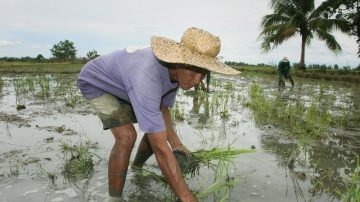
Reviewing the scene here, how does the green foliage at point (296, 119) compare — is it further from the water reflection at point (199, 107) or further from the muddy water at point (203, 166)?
the water reflection at point (199, 107)

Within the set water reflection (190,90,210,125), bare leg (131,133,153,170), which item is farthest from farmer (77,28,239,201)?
water reflection (190,90,210,125)

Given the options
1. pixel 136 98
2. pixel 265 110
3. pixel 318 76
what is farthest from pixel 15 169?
pixel 318 76

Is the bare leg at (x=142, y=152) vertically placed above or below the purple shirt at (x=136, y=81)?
below

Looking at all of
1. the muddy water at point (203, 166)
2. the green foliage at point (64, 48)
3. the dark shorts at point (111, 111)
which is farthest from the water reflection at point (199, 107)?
the green foliage at point (64, 48)

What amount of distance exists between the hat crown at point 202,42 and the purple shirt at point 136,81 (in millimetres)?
212

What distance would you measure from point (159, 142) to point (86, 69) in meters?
0.94

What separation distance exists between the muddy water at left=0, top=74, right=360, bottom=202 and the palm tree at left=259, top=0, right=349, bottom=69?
16.8 metres

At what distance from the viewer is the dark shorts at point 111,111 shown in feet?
8.32

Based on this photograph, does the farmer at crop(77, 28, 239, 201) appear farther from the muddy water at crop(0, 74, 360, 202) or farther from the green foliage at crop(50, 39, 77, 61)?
the green foliage at crop(50, 39, 77, 61)

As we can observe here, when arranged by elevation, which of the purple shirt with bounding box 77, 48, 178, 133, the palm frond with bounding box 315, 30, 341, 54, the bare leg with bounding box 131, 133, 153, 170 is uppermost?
the palm frond with bounding box 315, 30, 341, 54

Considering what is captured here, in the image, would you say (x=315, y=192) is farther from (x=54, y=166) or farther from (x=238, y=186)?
(x=54, y=166)

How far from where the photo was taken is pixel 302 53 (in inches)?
938

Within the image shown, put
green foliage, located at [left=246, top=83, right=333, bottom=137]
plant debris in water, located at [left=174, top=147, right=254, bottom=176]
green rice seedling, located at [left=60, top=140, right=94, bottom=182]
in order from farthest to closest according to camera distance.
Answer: green foliage, located at [left=246, top=83, right=333, bottom=137] < green rice seedling, located at [left=60, top=140, right=94, bottom=182] < plant debris in water, located at [left=174, top=147, right=254, bottom=176]

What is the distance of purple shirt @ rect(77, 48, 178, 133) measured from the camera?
2.02 meters
